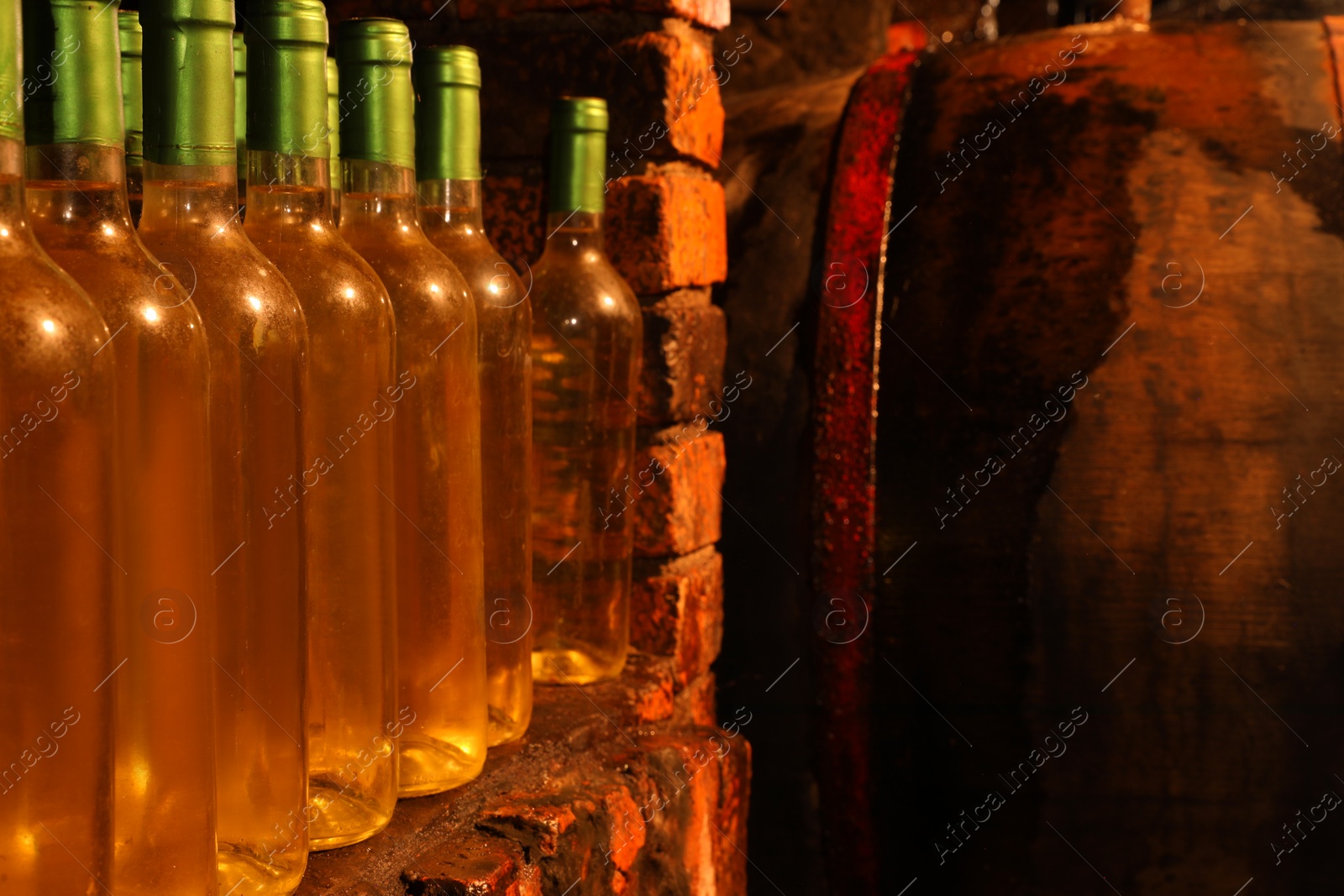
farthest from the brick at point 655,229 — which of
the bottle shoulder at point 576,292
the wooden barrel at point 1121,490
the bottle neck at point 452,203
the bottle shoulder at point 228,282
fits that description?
the bottle shoulder at point 228,282

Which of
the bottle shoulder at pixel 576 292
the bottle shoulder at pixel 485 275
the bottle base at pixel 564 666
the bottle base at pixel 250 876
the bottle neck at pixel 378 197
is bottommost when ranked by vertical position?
the bottle base at pixel 564 666

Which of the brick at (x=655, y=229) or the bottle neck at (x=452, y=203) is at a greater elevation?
the bottle neck at (x=452, y=203)

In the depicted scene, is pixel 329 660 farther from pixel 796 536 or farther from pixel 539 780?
pixel 796 536

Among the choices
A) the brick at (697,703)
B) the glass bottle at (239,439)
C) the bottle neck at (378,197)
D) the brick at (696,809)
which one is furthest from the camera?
the brick at (697,703)

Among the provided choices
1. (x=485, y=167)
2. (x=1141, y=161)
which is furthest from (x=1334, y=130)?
(x=485, y=167)

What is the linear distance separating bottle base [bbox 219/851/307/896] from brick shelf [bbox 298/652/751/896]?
2.0 inches

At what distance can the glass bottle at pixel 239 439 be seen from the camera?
2.02 ft

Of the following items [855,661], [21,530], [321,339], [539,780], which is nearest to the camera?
[21,530]

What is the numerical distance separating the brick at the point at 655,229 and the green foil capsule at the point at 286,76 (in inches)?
23.7

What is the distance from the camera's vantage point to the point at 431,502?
86cm

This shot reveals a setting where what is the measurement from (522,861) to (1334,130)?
1037mm

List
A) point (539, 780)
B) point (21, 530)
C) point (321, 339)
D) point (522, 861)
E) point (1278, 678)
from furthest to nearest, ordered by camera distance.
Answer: point (1278, 678), point (539, 780), point (522, 861), point (321, 339), point (21, 530)

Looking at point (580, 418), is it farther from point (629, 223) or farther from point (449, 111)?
point (449, 111)

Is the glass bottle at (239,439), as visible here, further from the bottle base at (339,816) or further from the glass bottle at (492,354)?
the glass bottle at (492,354)
